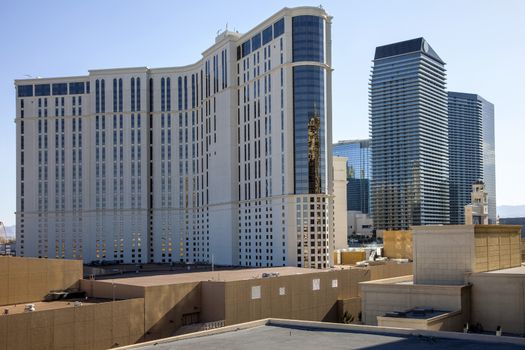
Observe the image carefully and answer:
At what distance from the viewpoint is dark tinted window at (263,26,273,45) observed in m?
141

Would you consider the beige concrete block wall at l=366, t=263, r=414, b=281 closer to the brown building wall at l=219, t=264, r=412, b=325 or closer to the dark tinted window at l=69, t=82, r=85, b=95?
the brown building wall at l=219, t=264, r=412, b=325

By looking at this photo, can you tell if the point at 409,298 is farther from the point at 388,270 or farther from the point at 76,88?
the point at 76,88

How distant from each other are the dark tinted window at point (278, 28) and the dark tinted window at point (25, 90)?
309 ft

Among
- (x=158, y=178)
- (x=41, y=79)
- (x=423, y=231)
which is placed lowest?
(x=423, y=231)

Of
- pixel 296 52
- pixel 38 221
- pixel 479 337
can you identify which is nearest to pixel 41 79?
pixel 38 221

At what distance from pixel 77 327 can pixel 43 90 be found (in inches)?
5589

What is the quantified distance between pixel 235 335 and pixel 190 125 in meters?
136

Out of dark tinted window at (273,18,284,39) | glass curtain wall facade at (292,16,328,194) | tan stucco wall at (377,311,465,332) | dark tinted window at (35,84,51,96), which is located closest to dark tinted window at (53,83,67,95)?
dark tinted window at (35,84,51,96)

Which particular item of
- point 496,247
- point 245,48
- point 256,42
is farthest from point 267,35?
point 496,247

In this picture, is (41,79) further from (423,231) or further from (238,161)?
(423,231)

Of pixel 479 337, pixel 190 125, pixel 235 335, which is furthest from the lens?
pixel 190 125

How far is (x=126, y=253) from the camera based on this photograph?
186000mm

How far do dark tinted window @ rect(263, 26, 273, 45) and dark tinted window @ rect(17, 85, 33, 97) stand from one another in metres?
89.7

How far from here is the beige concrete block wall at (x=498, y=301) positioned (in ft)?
248
